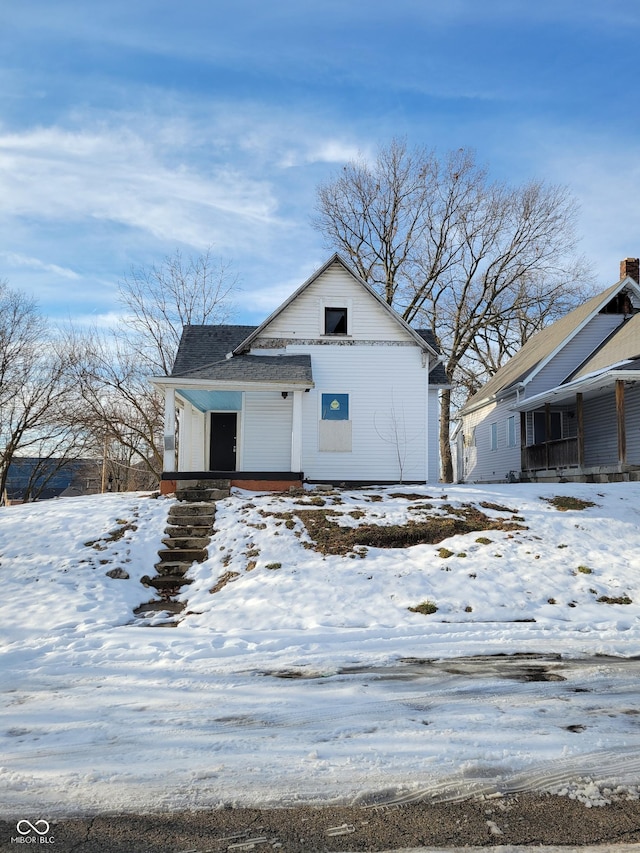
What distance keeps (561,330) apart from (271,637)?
67.3 feet

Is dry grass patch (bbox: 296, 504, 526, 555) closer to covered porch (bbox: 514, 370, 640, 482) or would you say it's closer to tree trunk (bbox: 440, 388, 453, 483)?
covered porch (bbox: 514, 370, 640, 482)

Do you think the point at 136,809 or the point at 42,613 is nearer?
the point at 136,809

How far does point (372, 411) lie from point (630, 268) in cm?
1304

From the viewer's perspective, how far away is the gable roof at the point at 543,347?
22969mm

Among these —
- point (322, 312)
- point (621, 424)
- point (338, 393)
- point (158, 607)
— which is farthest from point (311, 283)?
point (158, 607)

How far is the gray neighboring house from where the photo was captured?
19.1 m

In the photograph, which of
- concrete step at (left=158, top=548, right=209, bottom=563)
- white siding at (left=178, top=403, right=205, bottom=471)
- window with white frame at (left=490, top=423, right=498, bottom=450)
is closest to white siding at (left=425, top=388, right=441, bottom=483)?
white siding at (left=178, top=403, right=205, bottom=471)

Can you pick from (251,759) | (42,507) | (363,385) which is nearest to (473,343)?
(363,385)

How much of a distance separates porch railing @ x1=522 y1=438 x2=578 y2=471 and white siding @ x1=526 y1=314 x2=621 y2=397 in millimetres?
2243

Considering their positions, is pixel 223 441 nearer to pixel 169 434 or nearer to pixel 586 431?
pixel 169 434

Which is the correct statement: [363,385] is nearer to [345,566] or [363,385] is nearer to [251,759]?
[345,566]

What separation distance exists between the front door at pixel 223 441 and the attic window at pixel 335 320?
12.9ft

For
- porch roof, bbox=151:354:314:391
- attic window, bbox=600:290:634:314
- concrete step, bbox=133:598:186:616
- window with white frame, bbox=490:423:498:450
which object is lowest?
concrete step, bbox=133:598:186:616

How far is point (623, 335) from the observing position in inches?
827
